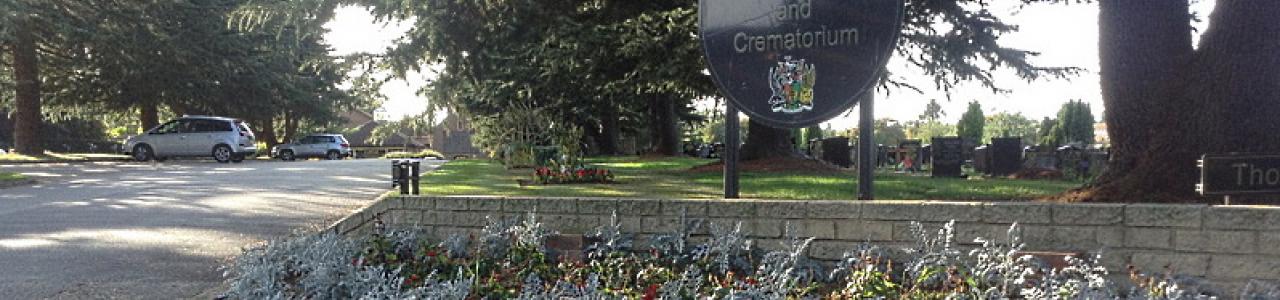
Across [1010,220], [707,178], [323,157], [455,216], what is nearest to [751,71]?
[1010,220]

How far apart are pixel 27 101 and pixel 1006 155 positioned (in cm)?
2981

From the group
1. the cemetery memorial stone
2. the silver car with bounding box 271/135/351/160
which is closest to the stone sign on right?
the cemetery memorial stone

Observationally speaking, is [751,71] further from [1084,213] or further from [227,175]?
[227,175]

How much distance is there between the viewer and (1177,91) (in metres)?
6.45

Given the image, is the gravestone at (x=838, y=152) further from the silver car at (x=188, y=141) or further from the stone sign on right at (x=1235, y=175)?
→ the silver car at (x=188, y=141)

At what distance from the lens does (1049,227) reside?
4457mm

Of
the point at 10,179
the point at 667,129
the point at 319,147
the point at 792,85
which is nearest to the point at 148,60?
the point at 319,147

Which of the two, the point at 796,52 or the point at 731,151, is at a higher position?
the point at 796,52

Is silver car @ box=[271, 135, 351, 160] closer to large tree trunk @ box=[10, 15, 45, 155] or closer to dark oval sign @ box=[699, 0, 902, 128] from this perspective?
large tree trunk @ box=[10, 15, 45, 155]

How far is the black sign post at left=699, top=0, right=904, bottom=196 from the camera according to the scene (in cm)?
523

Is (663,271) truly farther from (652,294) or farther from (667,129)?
(667,129)

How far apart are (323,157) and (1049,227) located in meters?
37.0

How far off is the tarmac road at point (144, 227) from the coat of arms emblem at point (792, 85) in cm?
405

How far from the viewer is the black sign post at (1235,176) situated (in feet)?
15.3
